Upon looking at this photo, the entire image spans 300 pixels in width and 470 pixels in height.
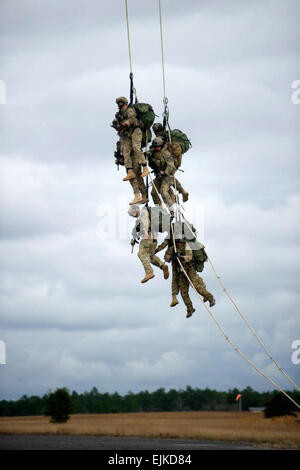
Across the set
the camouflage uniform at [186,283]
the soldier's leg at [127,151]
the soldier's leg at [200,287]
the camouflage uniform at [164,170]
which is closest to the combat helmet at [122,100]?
the soldier's leg at [127,151]

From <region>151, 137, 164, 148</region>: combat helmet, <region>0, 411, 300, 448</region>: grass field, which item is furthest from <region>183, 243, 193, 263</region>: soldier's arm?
<region>0, 411, 300, 448</region>: grass field

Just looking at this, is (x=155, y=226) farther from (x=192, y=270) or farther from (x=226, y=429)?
(x=226, y=429)

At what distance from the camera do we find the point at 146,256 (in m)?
26.4

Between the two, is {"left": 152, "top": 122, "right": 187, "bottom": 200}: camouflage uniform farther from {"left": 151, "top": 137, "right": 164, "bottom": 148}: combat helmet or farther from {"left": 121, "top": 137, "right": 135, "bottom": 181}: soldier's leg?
{"left": 121, "top": 137, "right": 135, "bottom": 181}: soldier's leg

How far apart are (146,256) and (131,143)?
4.07 m

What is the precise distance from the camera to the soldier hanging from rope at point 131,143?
27.2 m

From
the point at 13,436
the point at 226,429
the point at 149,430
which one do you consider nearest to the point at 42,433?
the point at 13,436

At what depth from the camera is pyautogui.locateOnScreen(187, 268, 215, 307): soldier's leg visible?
27.7 m

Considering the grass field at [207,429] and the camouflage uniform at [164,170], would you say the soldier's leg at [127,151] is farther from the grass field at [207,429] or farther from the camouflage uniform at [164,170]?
the grass field at [207,429]

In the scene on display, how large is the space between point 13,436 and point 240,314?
15114 cm

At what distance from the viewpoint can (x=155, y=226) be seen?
26.8m

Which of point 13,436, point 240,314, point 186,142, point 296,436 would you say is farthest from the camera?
point 13,436

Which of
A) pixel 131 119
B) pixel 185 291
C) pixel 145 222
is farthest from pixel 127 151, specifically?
pixel 185 291

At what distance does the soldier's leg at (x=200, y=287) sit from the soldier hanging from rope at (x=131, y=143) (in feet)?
10.1
